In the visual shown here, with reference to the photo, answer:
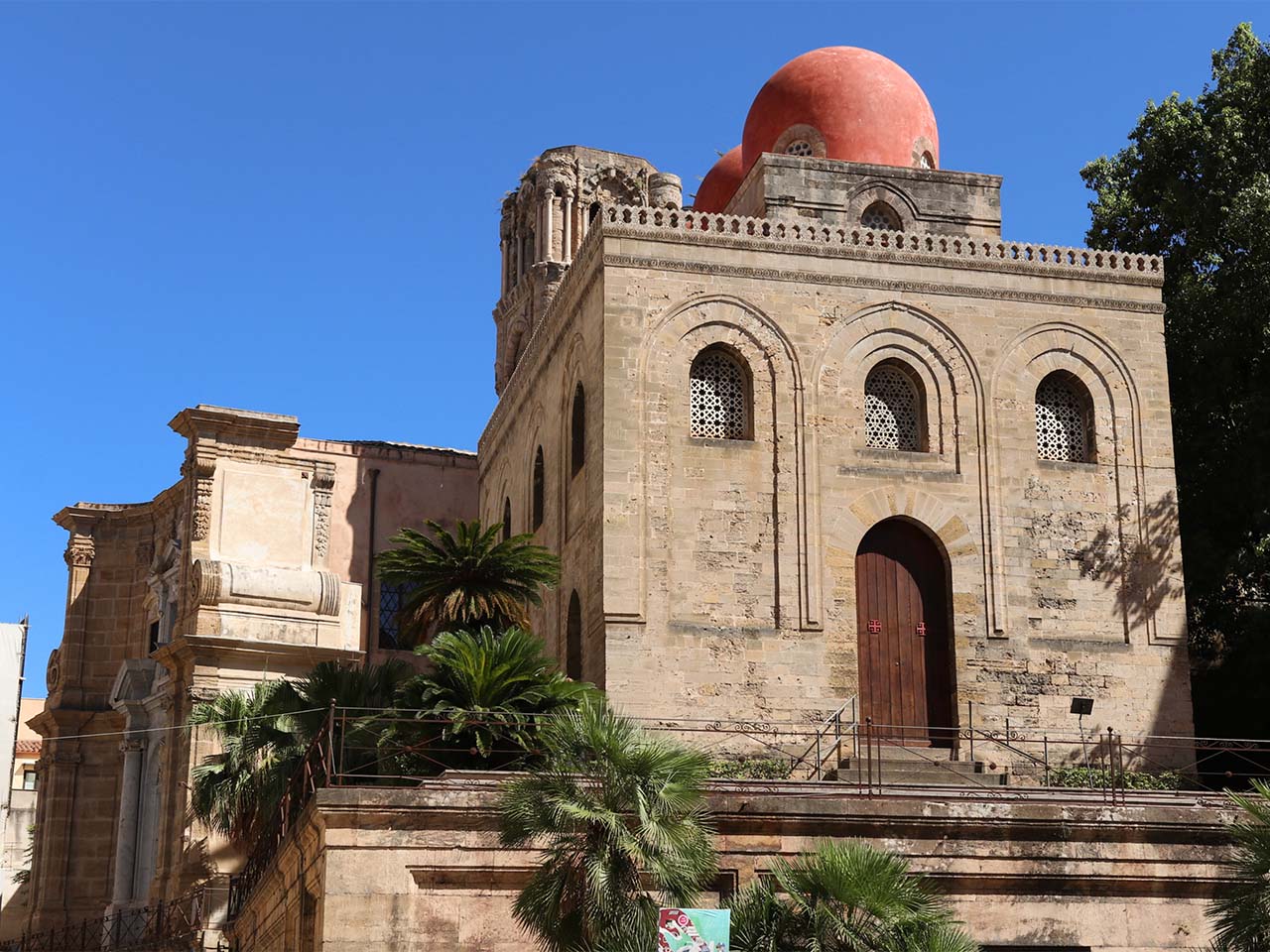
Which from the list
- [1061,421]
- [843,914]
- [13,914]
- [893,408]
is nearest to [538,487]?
[893,408]

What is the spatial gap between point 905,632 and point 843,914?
10.9 meters

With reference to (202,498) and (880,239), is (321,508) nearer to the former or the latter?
(202,498)

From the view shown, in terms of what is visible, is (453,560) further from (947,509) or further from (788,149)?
(788,149)

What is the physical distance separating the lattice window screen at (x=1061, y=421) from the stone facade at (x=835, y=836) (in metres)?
8.83

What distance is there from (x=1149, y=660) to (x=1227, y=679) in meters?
3.85

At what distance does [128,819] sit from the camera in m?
33.8

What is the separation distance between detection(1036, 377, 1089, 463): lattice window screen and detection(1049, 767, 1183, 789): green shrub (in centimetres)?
458

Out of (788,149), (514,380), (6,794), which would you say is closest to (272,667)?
(514,380)

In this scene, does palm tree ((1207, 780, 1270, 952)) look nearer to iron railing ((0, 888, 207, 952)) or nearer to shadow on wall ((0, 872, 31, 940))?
iron railing ((0, 888, 207, 952))

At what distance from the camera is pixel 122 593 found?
38.6 meters

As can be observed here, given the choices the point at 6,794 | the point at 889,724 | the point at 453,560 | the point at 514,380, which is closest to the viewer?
the point at 453,560

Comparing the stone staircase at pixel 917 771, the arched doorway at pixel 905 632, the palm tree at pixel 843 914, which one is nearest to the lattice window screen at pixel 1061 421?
the arched doorway at pixel 905 632

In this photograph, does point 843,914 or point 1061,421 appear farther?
point 1061,421

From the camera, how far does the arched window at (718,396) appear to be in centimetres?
2428
